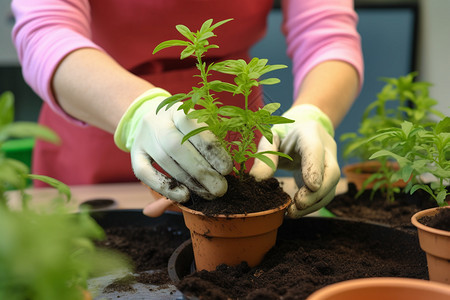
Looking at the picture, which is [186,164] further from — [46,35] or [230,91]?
[46,35]

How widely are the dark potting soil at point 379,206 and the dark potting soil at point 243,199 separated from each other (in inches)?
16.3

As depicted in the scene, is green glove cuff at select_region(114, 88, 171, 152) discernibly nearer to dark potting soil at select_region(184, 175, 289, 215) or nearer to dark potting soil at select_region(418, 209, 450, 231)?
dark potting soil at select_region(184, 175, 289, 215)

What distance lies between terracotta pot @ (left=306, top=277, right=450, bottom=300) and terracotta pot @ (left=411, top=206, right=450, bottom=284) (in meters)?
0.13

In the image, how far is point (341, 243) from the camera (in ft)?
3.08

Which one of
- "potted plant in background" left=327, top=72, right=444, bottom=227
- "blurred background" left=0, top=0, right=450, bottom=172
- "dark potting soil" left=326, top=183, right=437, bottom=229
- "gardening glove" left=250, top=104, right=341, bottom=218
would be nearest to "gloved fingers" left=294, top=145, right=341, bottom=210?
"gardening glove" left=250, top=104, right=341, bottom=218

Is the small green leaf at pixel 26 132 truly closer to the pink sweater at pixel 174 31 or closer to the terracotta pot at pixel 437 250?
the terracotta pot at pixel 437 250

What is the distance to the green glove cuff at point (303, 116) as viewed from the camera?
3.76 ft

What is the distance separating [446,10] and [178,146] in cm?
217

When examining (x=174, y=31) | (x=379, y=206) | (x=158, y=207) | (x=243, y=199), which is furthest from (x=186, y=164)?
(x=379, y=206)

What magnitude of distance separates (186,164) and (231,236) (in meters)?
0.17

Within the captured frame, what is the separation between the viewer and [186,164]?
831 mm

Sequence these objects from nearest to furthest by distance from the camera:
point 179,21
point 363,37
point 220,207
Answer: point 220,207 → point 179,21 → point 363,37

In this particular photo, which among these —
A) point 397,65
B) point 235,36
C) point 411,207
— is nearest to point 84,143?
point 235,36

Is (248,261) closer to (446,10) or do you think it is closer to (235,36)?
(235,36)
